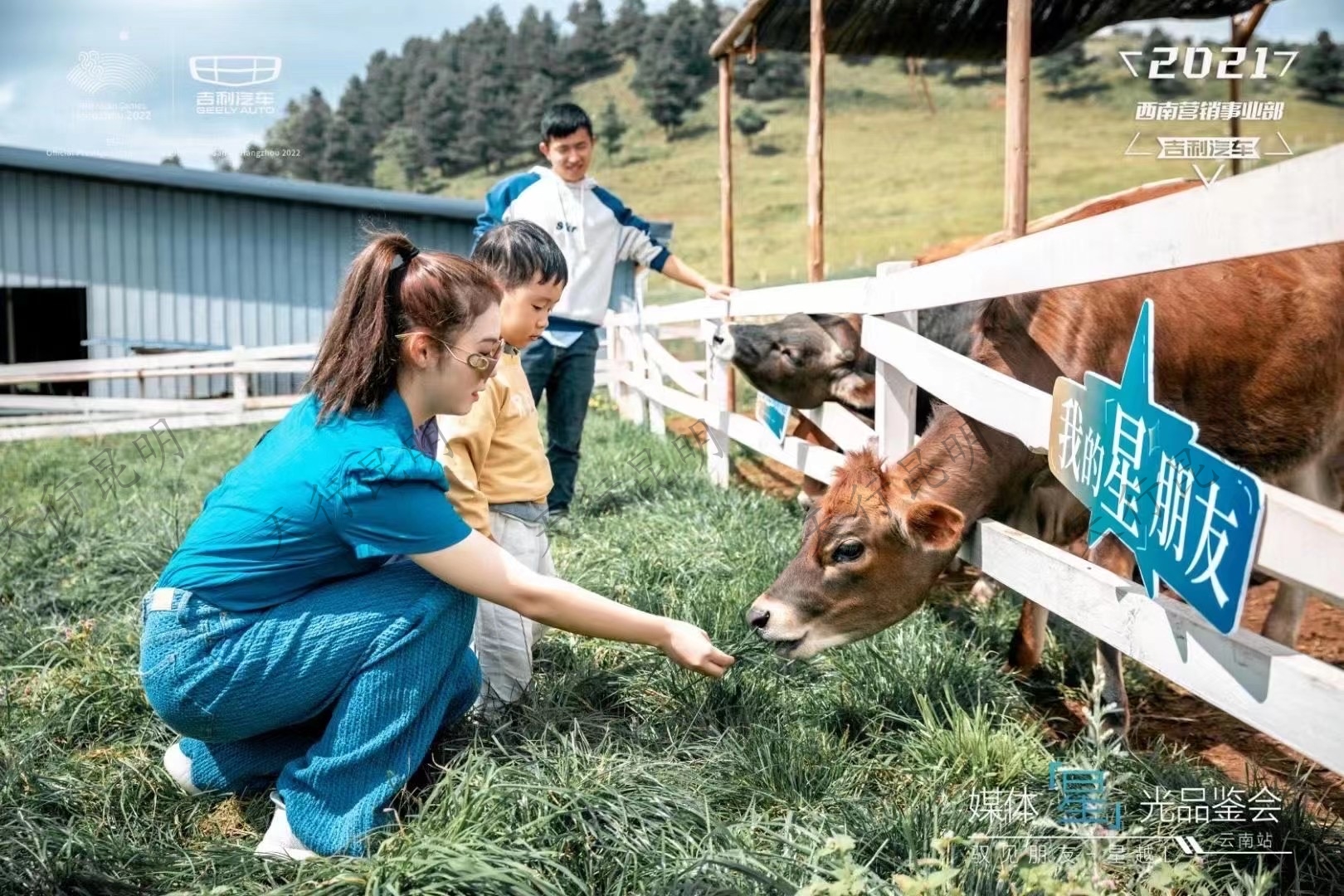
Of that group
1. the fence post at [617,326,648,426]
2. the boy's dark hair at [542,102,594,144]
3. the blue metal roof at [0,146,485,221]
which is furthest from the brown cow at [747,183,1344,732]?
the blue metal roof at [0,146,485,221]

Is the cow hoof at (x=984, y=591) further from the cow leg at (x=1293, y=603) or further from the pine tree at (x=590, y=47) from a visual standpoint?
the pine tree at (x=590, y=47)

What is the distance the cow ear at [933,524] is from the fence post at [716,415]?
3.17 meters

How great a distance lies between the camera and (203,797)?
2680 millimetres

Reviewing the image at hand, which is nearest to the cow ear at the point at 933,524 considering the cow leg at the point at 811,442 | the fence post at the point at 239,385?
the cow leg at the point at 811,442

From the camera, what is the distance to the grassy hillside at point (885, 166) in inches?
1474

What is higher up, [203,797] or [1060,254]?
[1060,254]

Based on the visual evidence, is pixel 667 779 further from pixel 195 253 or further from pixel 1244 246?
pixel 195 253

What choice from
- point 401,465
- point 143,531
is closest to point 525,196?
point 143,531

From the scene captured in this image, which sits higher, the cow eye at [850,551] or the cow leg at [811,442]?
the cow eye at [850,551]

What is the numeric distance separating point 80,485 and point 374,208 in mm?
8828

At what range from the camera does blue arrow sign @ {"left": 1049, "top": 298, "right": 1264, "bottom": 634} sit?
1752mm

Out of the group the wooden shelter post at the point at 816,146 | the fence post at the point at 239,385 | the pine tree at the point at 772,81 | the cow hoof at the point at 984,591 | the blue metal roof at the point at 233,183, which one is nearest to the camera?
the cow hoof at the point at 984,591

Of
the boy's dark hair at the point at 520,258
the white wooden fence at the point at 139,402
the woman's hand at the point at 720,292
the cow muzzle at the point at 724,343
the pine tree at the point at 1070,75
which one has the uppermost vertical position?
the pine tree at the point at 1070,75

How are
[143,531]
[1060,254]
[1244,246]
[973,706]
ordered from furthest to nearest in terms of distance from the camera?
[143,531]
[973,706]
[1060,254]
[1244,246]
